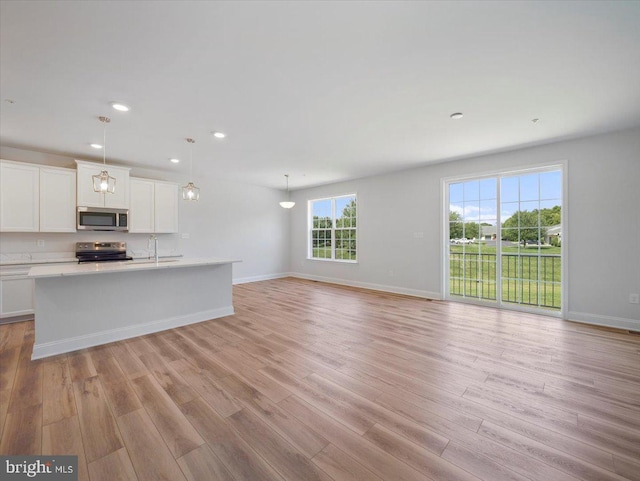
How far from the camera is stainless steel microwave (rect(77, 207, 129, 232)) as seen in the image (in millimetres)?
4512

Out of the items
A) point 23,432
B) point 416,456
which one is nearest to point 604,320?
point 416,456

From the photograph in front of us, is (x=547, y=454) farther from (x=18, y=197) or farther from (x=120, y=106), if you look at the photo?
(x=18, y=197)

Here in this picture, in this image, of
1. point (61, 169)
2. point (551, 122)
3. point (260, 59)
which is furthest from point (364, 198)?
point (61, 169)

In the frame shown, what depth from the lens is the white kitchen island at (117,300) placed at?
2.80 m

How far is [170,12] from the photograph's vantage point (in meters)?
1.72

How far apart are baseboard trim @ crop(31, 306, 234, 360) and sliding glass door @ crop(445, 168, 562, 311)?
4478mm

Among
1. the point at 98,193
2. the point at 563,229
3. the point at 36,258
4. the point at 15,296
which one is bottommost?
the point at 15,296

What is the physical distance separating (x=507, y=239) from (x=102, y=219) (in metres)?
7.14

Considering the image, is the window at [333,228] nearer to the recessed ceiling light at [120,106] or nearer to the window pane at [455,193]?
the window pane at [455,193]

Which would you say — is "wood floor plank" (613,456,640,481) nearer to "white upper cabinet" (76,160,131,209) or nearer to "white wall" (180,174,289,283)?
"white wall" (180,174,289,283)

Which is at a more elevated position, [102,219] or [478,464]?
[102,219]

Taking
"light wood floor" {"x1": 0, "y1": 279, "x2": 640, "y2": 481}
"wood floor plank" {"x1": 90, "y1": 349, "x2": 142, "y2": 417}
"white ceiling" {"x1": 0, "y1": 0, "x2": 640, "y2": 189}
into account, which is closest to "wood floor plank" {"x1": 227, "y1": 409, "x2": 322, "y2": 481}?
"light wood floor" {"x1": 0, "y1": 279, "x2": 640, "y2": 481}

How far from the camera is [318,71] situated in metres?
2.33

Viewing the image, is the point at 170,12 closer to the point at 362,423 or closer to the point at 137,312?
→ the point at 362,423
